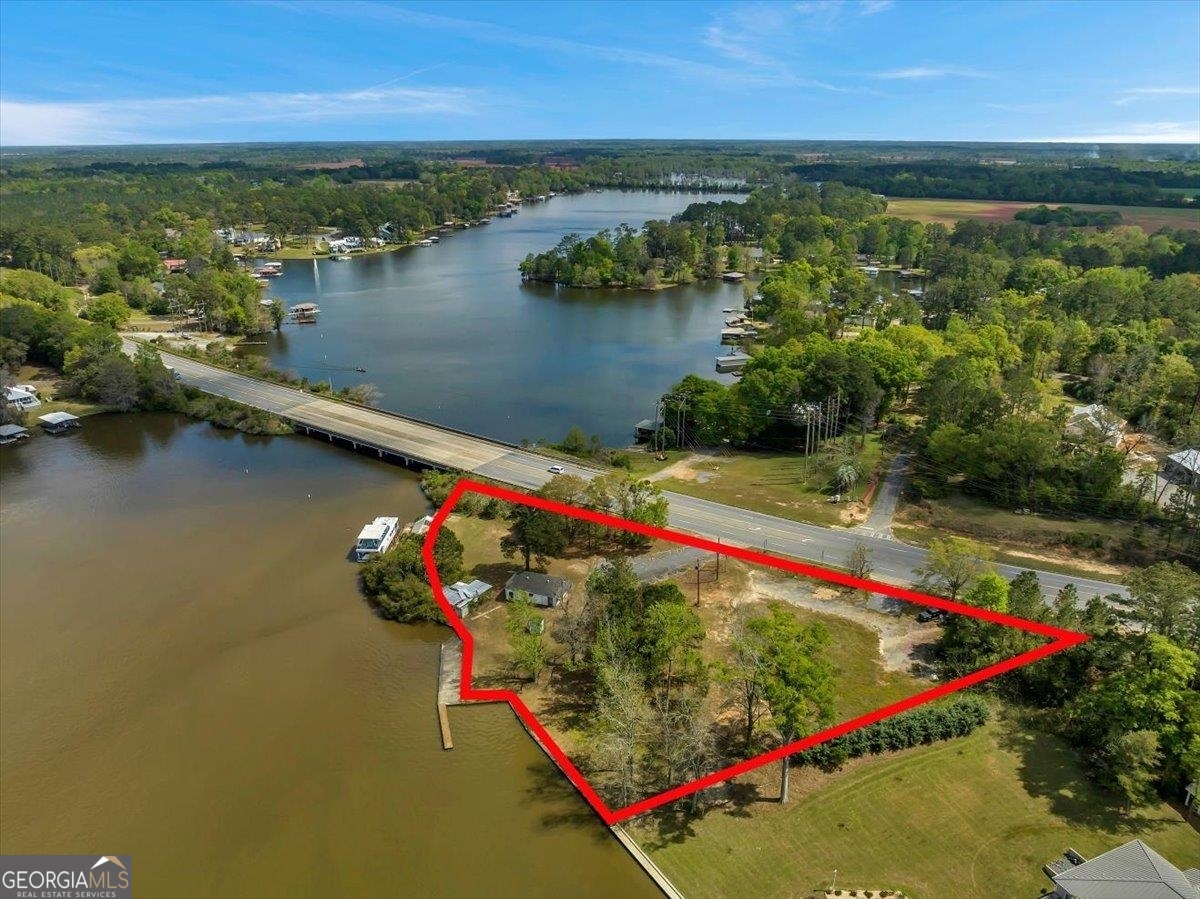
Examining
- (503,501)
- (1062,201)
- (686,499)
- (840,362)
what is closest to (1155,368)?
(840,362)

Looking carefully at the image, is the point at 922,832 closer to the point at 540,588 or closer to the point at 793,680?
the point at 793,680

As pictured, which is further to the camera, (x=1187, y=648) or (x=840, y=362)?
(x=840, y=362)

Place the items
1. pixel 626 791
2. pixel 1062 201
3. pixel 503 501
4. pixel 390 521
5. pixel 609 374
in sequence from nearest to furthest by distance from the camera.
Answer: pixel 626 791 → pixel 390 521 → pixel 503 501 → pixel 609 374 → pixel 1062 201

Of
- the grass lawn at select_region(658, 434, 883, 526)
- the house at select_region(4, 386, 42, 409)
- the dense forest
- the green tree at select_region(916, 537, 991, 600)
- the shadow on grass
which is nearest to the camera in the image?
the shadow on grass

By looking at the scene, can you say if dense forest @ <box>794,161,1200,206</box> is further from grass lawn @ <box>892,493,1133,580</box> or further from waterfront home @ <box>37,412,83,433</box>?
waterfront home @ <box>37,412,83,433</box>

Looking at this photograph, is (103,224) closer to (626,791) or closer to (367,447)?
(367,447)

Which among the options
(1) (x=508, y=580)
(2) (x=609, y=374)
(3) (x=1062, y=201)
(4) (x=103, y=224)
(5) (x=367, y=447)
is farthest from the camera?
(3) (x=1062, y=201)

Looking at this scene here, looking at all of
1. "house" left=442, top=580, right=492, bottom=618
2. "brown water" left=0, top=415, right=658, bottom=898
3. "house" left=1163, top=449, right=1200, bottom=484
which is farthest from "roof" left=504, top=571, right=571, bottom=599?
"house" left=1163, top=449, right=1200, bottom=484
